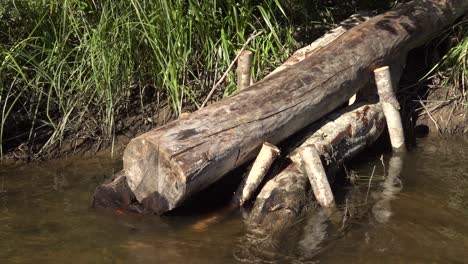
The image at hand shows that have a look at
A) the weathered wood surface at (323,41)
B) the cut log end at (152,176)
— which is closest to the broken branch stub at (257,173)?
the cut log end at (152,176)

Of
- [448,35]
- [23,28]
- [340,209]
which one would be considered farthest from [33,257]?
[448,35]

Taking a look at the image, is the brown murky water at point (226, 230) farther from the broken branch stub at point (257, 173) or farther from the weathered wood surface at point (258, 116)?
the weathered wood surface at point (258, 116)

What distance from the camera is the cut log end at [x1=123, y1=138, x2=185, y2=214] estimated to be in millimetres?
4625

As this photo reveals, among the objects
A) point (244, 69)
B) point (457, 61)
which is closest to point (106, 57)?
point (244, 69)

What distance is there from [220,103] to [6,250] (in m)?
1.86

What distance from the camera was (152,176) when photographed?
4.73 metres

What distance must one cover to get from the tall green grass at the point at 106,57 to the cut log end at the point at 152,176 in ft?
5.41

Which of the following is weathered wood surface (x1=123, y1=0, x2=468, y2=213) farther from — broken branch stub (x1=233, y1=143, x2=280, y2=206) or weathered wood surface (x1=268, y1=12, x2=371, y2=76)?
weathered wood surface (x1=268, y1=12, x2=371, y2=76)

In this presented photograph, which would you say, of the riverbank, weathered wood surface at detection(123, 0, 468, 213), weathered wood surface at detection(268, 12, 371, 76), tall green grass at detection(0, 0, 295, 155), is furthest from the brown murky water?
weathered wood surface at detection(268, 12, 371, 76)

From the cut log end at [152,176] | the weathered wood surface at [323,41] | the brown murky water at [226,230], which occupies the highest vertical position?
the weathered wood surface at [323,41]

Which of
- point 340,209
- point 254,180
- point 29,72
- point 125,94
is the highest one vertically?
point 29,72

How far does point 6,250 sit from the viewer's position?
447cm

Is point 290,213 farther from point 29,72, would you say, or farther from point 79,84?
point 29,72

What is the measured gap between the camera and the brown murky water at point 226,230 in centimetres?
432
